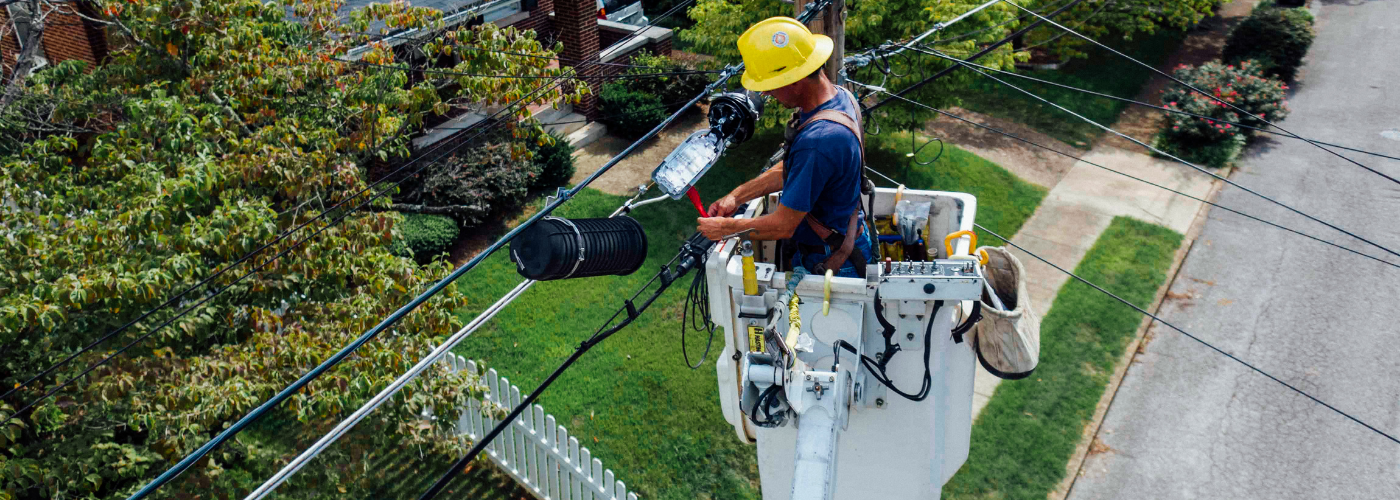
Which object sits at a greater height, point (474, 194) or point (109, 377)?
point (109, 377)

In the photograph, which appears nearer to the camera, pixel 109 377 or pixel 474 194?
pixel 109 377

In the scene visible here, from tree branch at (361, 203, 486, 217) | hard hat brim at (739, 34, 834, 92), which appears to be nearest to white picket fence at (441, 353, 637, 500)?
tree branch at (361, 203, 486, 217)

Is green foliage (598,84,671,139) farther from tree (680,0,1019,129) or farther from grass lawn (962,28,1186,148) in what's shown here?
grass lawn (962,28,1186,148)

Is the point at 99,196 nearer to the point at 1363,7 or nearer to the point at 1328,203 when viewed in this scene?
the point at 1328,203

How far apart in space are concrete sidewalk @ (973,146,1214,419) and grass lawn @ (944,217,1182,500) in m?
0.24

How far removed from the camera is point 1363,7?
26.6m

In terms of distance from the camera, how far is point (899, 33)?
1438 centimetres

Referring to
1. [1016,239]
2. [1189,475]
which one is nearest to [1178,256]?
[1016,239]

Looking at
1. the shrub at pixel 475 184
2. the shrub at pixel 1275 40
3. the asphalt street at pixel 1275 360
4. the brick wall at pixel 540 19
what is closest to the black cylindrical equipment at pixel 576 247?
the asphalt street at pixel 1275 360

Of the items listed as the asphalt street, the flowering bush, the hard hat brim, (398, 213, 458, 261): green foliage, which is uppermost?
the hard hat brim

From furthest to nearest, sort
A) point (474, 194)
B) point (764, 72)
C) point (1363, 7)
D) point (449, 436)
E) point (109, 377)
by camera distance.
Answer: point (1363, 7) < point (474, 194) < point (449, 436) < point (109, 377) < point (764, 72)

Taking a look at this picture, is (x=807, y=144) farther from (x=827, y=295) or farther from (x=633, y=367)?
(x=633, y=367)

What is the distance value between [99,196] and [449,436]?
12.3 ft

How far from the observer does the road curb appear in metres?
10.7
